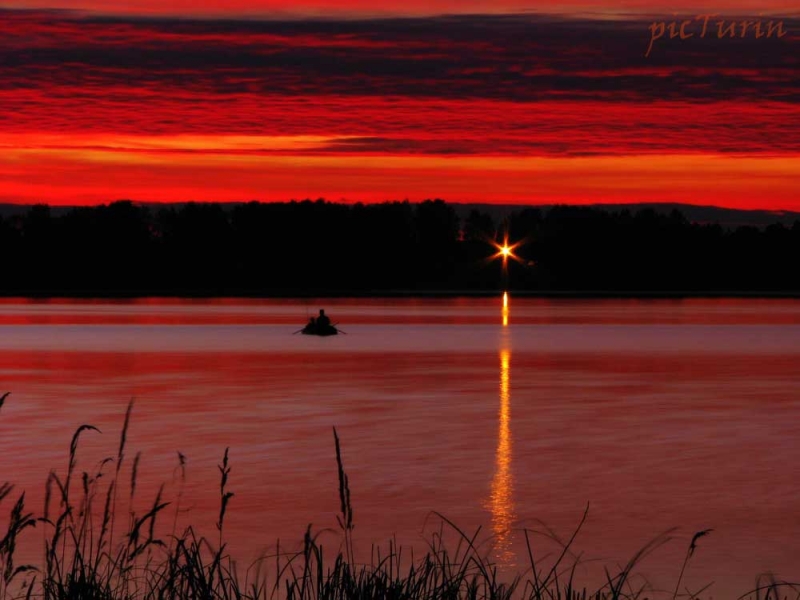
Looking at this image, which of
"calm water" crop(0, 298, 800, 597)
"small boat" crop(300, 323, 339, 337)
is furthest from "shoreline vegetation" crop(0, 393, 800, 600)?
"small boat" crop(300, 323, 339, 337)

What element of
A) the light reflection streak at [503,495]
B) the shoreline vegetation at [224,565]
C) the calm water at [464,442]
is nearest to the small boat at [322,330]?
the calm water at [464,442]

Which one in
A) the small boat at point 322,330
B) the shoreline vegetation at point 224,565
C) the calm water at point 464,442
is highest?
the shoreline vegetation at point 224,565

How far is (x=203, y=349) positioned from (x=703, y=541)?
67.4 m

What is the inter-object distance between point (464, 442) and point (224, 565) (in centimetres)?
1551

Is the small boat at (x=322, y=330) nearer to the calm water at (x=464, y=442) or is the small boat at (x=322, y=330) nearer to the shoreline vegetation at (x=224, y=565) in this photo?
the calm water at (x=464, y=442)

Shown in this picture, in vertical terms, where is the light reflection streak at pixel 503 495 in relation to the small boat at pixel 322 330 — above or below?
above

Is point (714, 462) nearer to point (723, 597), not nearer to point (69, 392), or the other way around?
point (723, 597)

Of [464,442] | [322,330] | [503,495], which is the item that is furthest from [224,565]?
[322,330]

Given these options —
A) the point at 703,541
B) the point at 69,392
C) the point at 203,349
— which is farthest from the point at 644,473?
the point at 203,349

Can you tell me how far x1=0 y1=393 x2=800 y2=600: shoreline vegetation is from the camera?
9367mm

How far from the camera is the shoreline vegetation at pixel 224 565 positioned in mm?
9367

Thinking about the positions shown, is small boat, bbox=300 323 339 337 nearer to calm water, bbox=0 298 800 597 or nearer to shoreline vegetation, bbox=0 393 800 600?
calm water, bbox=0 298 800 597

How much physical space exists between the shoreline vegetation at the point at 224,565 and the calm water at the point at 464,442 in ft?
2.01

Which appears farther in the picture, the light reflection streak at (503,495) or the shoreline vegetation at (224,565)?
the light reflection streak at (503,495)
